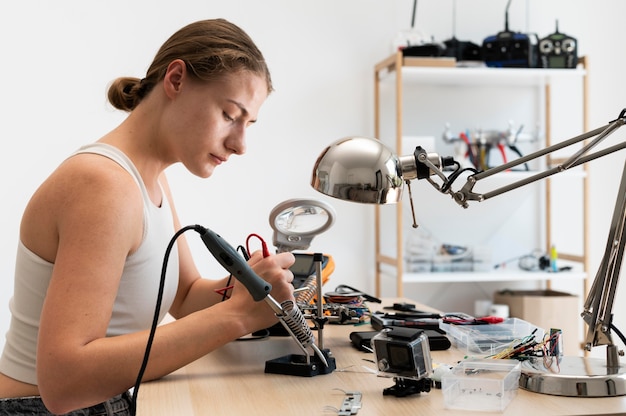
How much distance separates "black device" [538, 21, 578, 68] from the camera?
321 cm

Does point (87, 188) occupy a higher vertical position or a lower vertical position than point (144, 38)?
lower

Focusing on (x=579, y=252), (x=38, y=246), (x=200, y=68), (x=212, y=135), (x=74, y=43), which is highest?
(x=74, y=43)

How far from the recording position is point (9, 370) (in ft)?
4.08

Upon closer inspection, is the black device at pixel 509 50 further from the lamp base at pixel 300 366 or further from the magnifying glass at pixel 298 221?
the lamp base at pixel 300 366

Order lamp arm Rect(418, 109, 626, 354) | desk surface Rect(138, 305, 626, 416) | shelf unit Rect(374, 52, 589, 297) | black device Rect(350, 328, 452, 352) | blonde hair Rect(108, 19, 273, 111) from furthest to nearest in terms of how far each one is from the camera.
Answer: shelf unit Rect(374, 52, 589, 297), black device Rect(350, 328, 452, 352), blonde hair Rect(108, 19, 273, 111), lamp arm Rect(418, 109, 626, 354), desk surface Rect(138, 305, 626, 416)

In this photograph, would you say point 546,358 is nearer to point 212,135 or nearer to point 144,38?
point 212,135

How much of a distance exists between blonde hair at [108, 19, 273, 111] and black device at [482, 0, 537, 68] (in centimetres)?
199

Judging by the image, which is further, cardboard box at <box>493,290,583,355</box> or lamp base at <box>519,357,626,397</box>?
cardboard box at <box>493,290,583,355</box>

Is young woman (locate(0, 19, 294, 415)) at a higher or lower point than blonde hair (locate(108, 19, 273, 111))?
lower

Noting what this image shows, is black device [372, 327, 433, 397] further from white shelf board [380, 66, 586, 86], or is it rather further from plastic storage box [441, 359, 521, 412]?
white shelf board [380, 66, 586, 86]

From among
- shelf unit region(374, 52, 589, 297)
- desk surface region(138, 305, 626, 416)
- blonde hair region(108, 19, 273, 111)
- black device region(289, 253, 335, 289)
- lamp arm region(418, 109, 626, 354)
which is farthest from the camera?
shelf unit region(374, 52, 589, 297)

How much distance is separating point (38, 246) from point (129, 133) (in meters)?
0.26

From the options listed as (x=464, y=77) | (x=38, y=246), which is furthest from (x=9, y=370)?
(x=464, y=77)

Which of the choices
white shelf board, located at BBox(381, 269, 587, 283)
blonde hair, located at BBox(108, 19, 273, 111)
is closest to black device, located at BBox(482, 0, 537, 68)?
white shelf board, located at BBox(381, 269, 587, 283)
